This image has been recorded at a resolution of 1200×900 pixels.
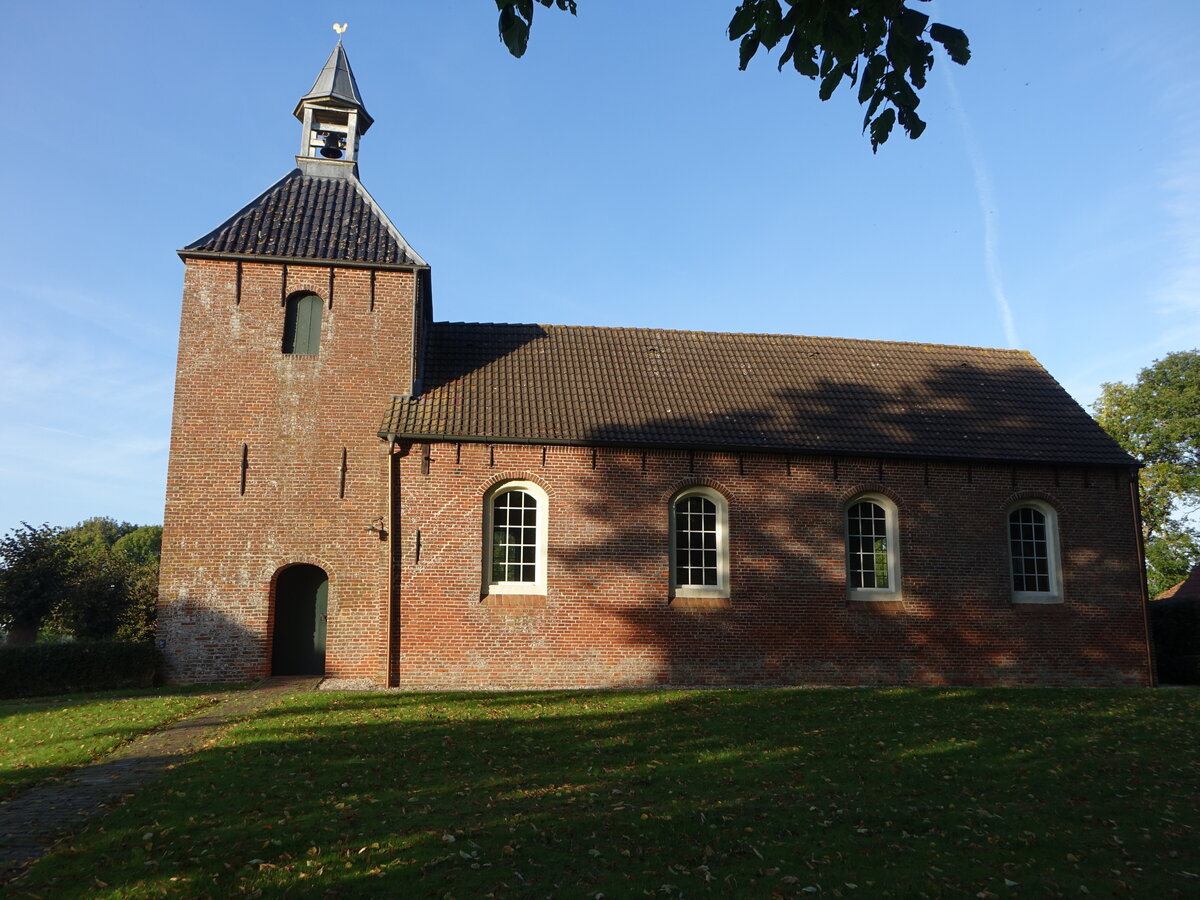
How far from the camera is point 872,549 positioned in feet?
53.4

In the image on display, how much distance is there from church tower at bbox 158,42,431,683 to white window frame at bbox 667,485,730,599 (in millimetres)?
4997

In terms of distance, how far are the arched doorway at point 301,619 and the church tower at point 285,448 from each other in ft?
0.08

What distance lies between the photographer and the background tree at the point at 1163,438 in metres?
37.5

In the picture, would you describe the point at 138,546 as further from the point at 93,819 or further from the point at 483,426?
the point at 93,819

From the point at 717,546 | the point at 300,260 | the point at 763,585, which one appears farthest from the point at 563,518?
the point at 300,260

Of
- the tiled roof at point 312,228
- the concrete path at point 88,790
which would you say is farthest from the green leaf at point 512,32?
the tiled roof at point 312,228

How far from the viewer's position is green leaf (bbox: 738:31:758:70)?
4.57 m

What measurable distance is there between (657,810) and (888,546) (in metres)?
10.7

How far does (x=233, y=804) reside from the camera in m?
6.93

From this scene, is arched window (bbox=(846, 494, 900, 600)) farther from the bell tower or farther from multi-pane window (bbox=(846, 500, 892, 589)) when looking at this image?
the bell tower

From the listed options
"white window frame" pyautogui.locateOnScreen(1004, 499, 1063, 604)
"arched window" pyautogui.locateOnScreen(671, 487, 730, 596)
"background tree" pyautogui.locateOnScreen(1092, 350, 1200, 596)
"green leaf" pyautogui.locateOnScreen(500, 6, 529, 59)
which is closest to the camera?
"green leaf" pyautogui.locateOnScreen(500, 6, 529, 59)

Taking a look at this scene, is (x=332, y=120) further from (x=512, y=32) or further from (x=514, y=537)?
(x=512, y=32)

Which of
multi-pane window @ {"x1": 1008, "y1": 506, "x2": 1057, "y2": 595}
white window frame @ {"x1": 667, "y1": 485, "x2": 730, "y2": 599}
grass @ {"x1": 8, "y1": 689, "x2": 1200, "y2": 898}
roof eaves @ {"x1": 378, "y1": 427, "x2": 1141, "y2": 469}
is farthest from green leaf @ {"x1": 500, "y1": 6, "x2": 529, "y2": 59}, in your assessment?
multi-pane window @ {"x1": 1008, "y1": 506, "x2": 1057, "y2": 595}

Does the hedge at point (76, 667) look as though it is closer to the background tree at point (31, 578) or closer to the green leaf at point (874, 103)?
the background tree at point (31, 578)
